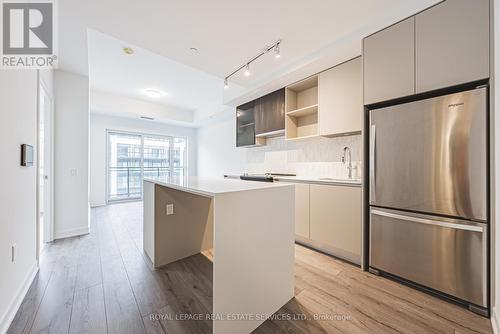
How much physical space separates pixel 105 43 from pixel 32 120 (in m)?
1.50

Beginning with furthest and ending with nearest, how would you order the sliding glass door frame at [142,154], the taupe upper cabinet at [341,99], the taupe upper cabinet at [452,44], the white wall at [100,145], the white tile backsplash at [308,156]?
1. the sliding glass door frame at [142,154]
2. the white wall at [100,145]
3. the white tile backsplash at [308,156]
4. the taupe upper cabinet at [341,99]
5. the taupe upper cabinet at [452,44]

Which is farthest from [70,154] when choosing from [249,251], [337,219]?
[337,219]

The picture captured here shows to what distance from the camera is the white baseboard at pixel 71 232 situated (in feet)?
9.58

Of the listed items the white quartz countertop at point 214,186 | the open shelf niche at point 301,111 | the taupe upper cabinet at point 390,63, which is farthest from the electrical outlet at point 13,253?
the taupe upper cabinet at point 390,63

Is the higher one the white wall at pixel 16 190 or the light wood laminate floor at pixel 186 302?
the white wall at pixel 16 190

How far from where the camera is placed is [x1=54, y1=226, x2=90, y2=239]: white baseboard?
292cm

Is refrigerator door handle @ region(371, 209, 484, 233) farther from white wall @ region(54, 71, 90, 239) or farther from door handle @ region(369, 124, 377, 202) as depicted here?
white wall @ region(54, 71, 90, 239)

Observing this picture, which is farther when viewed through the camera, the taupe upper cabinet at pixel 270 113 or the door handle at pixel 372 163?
the taupe upper cabinet at pixel 270 113

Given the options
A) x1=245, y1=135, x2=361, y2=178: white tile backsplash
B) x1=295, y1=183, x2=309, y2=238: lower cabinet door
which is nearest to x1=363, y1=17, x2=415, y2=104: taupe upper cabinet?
x1=245, y1=135, x2=361, y2=178: white tile backsplash

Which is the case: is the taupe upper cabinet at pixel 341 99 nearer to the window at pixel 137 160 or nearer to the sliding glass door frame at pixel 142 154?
the window at pixel 137 160

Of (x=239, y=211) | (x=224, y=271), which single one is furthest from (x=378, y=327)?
(x=239, y=211)

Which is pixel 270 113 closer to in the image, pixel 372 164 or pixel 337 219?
pixel 372 164

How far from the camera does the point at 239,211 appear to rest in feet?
4.04

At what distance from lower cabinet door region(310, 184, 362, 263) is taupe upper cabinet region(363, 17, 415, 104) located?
A: 3.28 ft
